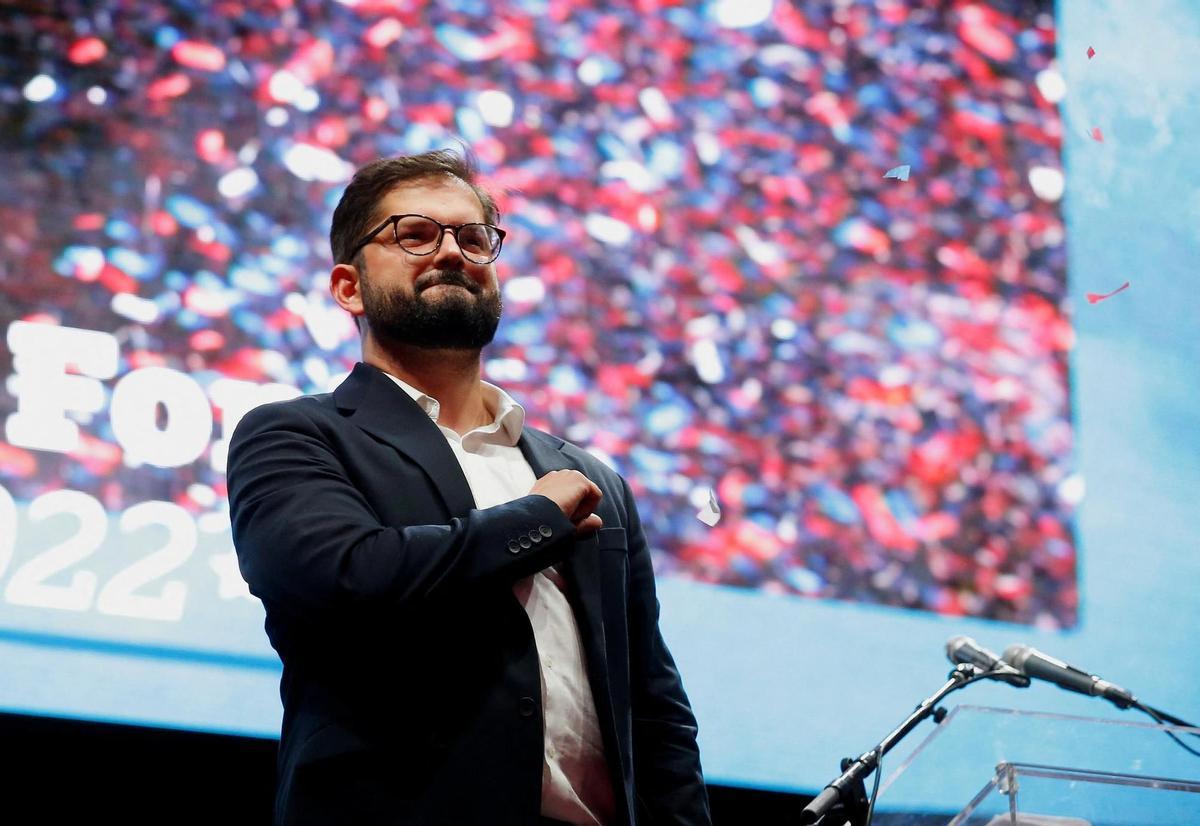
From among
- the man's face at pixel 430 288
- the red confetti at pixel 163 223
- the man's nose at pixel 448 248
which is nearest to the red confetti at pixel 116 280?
the red confetti at pixel 163 223

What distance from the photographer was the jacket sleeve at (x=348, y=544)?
1.32 meters

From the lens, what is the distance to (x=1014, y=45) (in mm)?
3264

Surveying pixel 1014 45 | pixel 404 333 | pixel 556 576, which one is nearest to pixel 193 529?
pixel 404 333

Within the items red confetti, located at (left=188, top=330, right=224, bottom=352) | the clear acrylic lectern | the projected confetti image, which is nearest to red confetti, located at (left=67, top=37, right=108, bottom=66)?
the projected confetti image

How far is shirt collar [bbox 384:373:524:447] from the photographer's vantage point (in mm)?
1681

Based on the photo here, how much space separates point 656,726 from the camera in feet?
5.44

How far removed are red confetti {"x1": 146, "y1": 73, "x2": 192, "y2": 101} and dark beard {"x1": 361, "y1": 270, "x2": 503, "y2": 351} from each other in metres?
1.24

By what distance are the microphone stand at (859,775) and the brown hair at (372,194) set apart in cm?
94

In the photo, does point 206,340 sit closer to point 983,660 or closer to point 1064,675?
point 983,660

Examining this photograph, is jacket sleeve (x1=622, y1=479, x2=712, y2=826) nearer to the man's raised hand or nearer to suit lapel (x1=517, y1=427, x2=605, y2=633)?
suit lapel (x1=517, y1=427, x2=605, y2=633)

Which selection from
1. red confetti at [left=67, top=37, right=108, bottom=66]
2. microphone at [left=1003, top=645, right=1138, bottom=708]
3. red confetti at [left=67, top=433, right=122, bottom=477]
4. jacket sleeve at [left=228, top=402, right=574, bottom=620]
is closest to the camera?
jacket sleeve at [left=228, top=402, right=574, bottom=620]

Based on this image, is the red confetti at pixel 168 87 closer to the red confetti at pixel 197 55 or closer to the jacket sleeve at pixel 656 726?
the red confetti at pixel 197 55

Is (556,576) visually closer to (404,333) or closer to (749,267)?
(404,333)

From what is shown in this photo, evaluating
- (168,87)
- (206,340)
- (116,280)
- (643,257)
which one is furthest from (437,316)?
(168,87)
